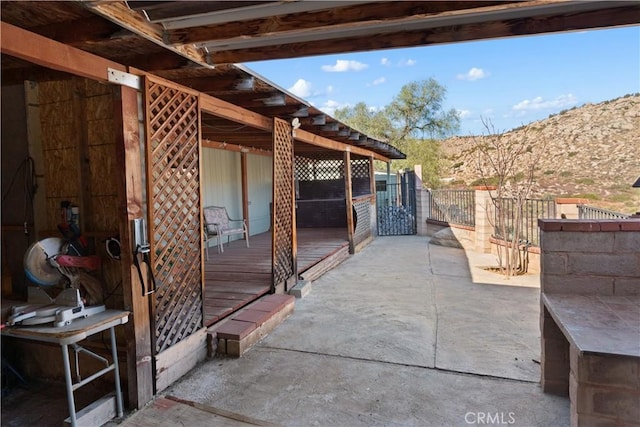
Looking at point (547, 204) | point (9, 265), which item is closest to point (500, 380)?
point (9, 265)

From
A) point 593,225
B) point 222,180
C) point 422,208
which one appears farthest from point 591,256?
point 422,208

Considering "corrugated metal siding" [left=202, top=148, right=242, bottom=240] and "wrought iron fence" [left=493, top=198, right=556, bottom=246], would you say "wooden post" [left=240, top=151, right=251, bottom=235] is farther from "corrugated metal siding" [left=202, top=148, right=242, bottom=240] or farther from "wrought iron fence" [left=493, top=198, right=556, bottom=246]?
"wrought iron fence" [left=493, top=198, right=556, bottom=246]

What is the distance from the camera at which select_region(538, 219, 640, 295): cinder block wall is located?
2336 millimetres

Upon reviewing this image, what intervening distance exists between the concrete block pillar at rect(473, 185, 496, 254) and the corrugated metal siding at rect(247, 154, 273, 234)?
5038mm

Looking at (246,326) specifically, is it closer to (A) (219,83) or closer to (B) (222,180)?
(A) (219,83)

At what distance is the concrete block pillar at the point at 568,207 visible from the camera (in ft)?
19.1

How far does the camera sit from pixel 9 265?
302 centimetres

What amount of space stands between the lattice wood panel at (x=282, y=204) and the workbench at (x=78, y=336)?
226cm

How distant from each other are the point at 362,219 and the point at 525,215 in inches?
147

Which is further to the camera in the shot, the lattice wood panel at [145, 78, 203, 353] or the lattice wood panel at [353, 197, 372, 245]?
the lattice wood panel at [353, 197, 372, 245]

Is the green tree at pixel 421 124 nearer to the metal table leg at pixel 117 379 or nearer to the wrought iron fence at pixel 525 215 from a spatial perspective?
the wrought iron fence at pixel 525 215

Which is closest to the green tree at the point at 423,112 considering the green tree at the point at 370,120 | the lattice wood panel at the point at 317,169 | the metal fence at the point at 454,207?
the green tree at the point at 370,120

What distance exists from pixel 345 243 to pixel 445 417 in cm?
573

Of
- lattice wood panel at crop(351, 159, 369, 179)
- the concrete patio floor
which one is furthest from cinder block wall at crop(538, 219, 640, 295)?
lattice wood panel at crop(351, 159, 369, 179)
